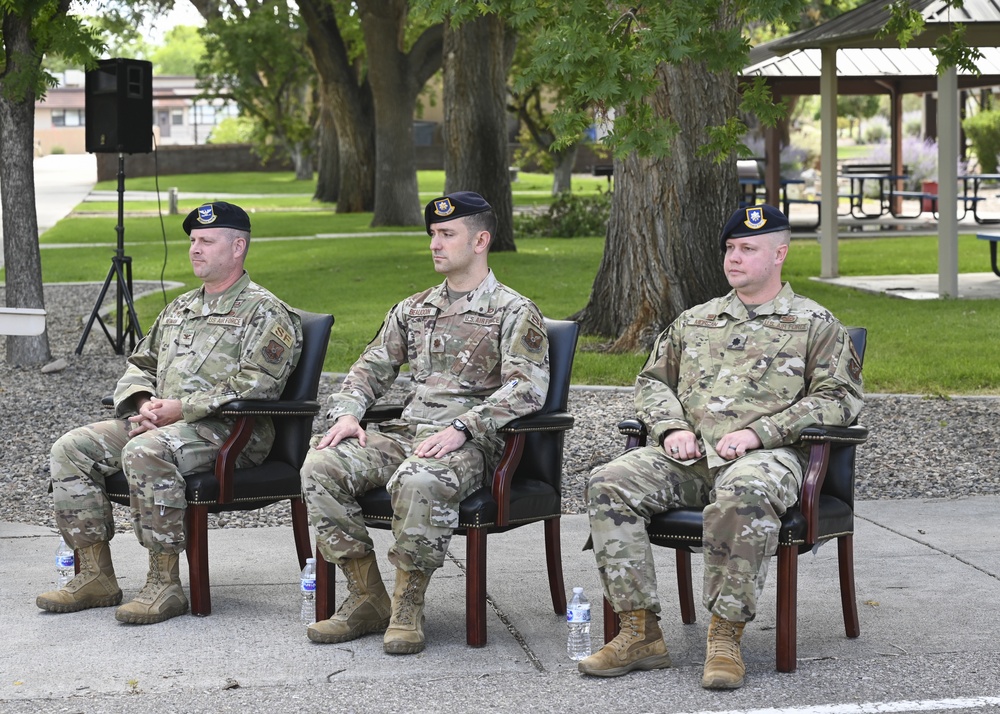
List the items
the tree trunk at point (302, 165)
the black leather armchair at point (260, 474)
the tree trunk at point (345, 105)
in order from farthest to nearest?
the tree trunk at point (302, 165) < the tree trunk at point (345, 105) < the black leather armchair at point (260, 474)

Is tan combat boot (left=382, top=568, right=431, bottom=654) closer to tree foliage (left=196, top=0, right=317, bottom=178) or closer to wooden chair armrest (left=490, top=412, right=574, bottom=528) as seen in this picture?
wooden chair armrest (left=490, top=412, right=574, bottom=528)

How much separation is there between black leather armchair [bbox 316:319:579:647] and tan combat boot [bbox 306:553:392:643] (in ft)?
0.31

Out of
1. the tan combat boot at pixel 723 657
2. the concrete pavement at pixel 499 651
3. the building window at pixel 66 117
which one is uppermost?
the building window at pixel 66 117

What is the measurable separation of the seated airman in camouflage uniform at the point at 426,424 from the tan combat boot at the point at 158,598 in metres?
0.60

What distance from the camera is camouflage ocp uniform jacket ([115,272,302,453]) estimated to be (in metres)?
5.16

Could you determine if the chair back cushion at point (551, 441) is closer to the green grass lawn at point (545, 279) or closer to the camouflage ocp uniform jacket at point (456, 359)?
the camouflage ocp uniform jacket at point (456, 359)

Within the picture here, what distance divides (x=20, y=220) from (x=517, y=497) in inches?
297

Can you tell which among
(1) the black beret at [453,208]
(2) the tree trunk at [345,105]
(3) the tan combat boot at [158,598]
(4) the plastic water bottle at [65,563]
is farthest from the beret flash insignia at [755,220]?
(2) the tree trunk at [345,105]

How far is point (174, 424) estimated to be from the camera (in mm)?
5156

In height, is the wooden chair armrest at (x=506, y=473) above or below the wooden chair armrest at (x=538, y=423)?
below

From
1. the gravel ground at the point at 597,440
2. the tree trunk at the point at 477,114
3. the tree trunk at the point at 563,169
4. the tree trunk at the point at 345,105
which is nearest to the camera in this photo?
the gravel ground at the point at 597,440

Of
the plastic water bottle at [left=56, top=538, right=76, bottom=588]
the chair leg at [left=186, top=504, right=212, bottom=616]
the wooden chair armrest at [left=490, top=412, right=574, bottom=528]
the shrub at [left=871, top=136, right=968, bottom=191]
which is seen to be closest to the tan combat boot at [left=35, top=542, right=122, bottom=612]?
the plastic water bottle at [left=56, top=538, right=76, bottom=588]

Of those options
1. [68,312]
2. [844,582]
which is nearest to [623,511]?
[844,582]

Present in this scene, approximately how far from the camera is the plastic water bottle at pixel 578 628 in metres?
4.48
